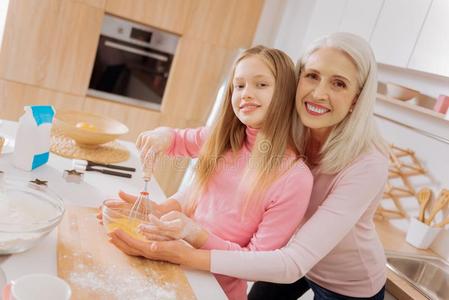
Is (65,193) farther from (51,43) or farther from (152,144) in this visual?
(51,43)

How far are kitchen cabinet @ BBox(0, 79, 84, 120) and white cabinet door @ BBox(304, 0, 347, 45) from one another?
1.66 metres

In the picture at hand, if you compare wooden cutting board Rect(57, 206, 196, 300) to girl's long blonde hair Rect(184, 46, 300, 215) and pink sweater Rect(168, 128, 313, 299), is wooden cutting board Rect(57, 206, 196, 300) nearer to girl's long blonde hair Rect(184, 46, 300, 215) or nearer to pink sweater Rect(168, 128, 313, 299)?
pink sweater Rect(168, 128, 313, 299)

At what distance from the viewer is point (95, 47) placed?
2781mm

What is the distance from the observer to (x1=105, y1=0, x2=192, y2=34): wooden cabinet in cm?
274

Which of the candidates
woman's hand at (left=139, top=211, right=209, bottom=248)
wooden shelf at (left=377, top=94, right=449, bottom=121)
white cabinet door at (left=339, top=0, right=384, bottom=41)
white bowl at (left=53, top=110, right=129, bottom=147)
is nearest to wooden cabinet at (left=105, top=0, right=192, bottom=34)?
white cabinet door at (left=339, top=0, right=384, bottom=41)

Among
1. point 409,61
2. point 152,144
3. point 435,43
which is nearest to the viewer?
point 152,144

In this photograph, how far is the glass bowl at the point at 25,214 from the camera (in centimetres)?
78

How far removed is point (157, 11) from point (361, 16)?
1.38 meters

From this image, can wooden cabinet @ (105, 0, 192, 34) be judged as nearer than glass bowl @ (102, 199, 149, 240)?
No

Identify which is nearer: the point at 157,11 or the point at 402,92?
the point at 402,92

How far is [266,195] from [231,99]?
332 millimetres

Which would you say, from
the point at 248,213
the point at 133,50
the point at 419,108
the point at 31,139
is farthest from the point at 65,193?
the point at 133,50

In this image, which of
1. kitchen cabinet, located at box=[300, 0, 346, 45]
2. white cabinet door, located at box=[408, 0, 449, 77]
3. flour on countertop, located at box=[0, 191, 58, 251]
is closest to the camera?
flour on countertop, located at box=[0, 191, 58, 251]

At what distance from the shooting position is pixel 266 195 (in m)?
1.07
